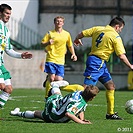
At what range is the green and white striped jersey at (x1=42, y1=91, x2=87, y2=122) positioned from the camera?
975 centimetres

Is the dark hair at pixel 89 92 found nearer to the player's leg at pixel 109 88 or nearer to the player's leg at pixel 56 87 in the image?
the player's leg at pixel 56 87

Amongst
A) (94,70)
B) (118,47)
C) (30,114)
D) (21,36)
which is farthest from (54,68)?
(21,36)

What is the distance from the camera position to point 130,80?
27922mm

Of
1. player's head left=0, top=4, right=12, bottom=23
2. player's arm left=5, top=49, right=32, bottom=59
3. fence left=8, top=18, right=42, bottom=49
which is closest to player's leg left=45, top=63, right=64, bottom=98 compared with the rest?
player's arm left=5, top=49, right=32, bottom=59

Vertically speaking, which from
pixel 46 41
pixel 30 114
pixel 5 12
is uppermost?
pixel 5 12

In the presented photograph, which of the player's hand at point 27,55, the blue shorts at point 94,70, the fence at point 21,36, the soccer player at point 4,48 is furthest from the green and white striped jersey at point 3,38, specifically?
the fence at point 21,36

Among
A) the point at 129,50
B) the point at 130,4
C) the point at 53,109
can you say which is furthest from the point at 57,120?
the point at 130,4

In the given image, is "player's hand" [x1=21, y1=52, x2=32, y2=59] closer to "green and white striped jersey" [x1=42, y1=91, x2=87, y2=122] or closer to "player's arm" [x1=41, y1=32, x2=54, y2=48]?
"green and white striped jersey" [x1=42, y1=91, x2=87, y2=122]

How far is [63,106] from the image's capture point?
386 inches

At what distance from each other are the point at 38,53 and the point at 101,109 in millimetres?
13917

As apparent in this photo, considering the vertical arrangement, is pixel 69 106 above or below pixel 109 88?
below

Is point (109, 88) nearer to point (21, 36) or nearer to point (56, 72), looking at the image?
point (56, 72)

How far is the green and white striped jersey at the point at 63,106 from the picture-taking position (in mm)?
9750

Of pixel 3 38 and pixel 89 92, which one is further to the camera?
pixel 3 38
